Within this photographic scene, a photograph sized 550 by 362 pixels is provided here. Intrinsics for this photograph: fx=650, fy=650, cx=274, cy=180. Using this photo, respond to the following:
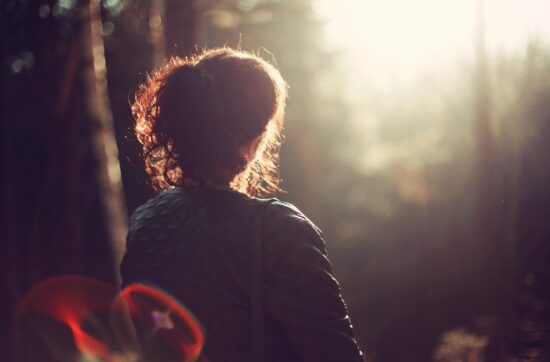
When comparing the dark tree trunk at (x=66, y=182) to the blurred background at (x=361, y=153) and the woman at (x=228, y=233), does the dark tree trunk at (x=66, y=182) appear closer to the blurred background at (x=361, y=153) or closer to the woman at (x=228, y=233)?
the blurred background at (x=361, y=153)

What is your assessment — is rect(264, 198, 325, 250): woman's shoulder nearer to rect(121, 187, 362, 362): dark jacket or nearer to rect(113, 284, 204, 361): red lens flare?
rect(121, 187, 362, 362): dark jacket

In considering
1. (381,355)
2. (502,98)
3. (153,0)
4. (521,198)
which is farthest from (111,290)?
(502,98)

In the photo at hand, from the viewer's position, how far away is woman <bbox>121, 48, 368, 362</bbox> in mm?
1627

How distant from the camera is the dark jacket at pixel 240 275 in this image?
1.62 m

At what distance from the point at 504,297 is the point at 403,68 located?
36.1ft

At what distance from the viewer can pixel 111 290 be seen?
4750 millimetres

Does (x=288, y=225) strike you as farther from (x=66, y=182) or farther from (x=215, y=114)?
(x=66, y=182)

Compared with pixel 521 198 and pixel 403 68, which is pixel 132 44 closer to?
pixel 403 68

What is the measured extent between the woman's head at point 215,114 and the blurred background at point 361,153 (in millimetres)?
990

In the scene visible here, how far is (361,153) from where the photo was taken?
19.6m

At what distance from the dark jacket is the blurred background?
1072 millimetres

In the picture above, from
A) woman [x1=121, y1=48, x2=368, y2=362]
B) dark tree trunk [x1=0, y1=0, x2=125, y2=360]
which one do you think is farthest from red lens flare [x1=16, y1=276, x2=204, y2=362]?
woman [x1=121, y1=48, x2=368, y2=362]

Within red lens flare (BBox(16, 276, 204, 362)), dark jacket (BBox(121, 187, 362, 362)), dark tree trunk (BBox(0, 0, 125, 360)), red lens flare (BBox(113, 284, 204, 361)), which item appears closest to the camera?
dark jacket (BBox(121, 187, 362, 362))

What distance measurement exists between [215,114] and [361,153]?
18086mm
